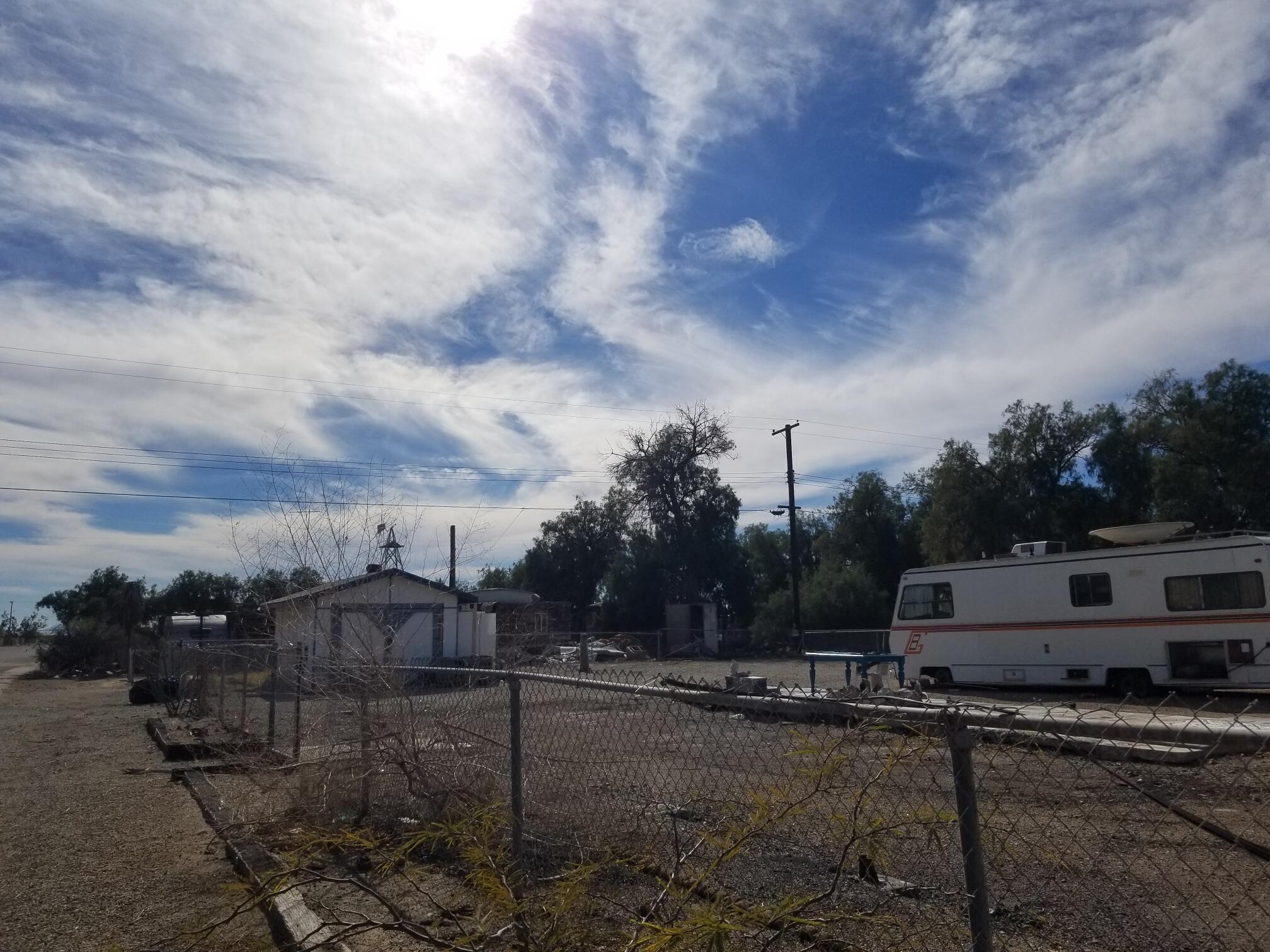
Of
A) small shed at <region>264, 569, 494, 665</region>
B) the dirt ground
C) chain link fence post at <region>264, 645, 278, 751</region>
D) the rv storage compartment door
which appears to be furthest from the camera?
the rv storage compartment door

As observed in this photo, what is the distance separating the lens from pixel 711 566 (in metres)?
55.5

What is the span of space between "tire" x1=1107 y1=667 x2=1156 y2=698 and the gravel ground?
15110 millimetres

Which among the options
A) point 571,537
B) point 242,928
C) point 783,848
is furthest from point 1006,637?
point 571,537

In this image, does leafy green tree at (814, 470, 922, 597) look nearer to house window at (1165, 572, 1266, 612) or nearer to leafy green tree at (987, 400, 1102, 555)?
leafy green tree at (987, 400, 1102, 555)

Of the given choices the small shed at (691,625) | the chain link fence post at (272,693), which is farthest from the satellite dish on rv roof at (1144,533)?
the small shed at (691,625)

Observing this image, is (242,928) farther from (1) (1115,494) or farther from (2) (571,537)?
(2) (571,537)

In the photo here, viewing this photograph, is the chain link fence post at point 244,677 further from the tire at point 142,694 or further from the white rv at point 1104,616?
the white rv at point 1104,616

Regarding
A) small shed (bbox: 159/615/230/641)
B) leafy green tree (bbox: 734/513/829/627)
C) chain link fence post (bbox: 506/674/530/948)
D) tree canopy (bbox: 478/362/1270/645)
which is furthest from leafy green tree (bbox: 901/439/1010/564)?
chain link fence post (bbox: 506/674/530/948)

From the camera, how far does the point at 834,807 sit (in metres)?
3.69

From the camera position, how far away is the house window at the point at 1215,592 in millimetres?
15680

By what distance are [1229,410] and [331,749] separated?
37.8m

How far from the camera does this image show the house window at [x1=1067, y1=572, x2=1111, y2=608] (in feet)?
57.8

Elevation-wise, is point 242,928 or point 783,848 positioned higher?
point 783,848

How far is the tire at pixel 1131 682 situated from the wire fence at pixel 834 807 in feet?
34.2
